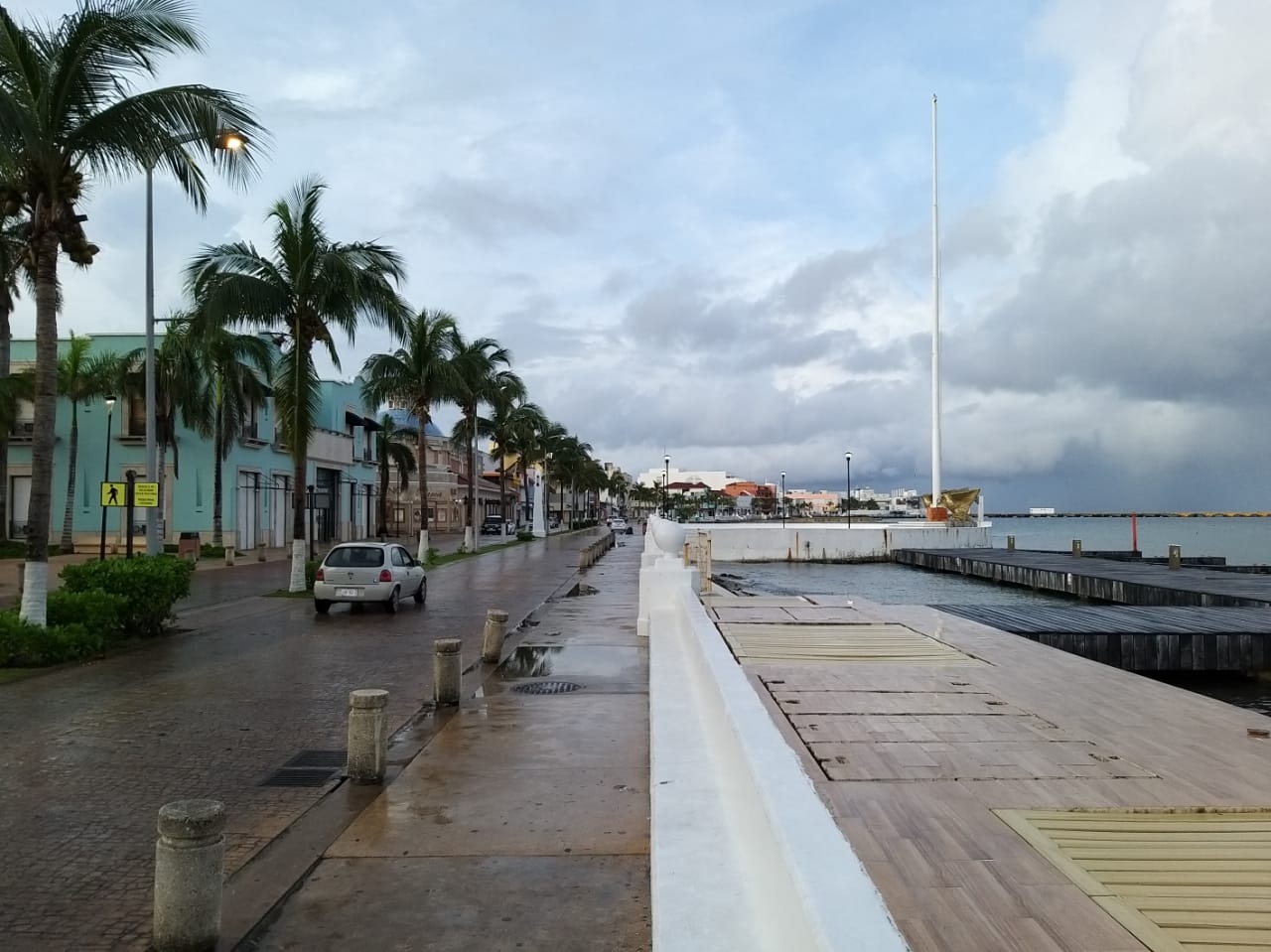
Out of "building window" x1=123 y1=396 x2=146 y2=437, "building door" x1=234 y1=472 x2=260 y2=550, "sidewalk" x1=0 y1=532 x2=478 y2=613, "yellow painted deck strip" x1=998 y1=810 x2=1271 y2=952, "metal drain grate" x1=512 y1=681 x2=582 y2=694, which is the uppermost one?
"building window" x1=123 y1=396 x2=146 y2=437

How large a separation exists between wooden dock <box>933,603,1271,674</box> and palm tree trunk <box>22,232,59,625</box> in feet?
42.0

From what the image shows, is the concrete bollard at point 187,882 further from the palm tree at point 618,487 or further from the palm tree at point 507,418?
the palm tree at point 618,487

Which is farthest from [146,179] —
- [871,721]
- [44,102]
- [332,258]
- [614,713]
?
[871,721]

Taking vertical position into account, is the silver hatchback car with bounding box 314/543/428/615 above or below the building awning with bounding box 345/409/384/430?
below

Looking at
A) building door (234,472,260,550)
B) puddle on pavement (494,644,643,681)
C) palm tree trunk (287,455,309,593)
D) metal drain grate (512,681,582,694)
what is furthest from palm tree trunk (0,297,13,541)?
metal drain grate (512,681,582,694)

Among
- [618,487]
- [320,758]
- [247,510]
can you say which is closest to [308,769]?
[320,758]

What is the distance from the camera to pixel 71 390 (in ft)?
115

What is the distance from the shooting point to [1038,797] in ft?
15.6

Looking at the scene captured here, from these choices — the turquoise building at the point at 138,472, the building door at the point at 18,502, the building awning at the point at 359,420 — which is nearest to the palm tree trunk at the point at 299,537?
the turquoise building at the point at 138,472

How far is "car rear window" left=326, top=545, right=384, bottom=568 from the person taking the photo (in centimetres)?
1856

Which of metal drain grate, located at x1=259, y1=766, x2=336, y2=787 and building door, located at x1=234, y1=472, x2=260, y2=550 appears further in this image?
building door, located at x1=234, y1=472, x2=260, y2=550

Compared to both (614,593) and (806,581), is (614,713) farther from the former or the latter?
(806,581)

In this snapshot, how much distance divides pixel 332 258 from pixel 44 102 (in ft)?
34.1

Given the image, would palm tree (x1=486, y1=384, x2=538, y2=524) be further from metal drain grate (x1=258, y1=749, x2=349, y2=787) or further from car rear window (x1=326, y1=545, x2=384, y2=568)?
metal drain grate (x1=258, y1=749, x2=349, y2=787)
